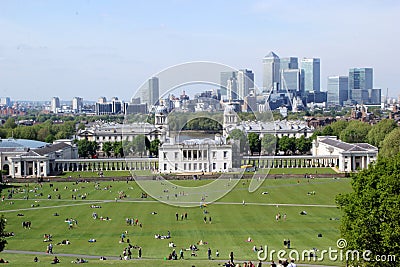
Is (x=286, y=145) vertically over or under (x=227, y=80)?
under

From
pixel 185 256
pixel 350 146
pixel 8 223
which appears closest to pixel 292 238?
pixel 185 256

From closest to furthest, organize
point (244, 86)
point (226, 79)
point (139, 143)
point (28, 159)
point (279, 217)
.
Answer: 1. point (226, 79)
2. point (244, 86)
3. point (139, 143)
4. point (279, 217)
5. point (28, 159)

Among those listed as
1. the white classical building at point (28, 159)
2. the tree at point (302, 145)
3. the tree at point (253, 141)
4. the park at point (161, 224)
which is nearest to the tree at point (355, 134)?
the tree at point (302, 145)

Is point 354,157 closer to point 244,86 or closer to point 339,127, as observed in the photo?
point 339,127

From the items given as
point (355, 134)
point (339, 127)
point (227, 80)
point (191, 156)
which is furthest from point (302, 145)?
point (227, 80)

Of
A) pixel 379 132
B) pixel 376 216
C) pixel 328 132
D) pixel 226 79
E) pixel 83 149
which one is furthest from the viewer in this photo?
pixel 328 132
